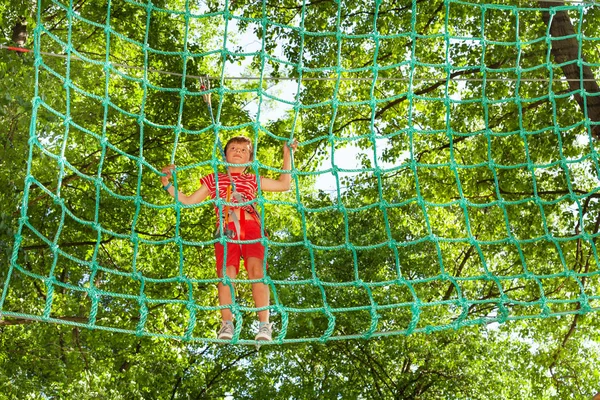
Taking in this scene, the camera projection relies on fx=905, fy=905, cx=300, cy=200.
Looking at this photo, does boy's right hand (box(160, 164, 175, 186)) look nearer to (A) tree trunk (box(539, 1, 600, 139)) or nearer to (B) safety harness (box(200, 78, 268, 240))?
(B) safety harness (box(200, 78, 268, 240))

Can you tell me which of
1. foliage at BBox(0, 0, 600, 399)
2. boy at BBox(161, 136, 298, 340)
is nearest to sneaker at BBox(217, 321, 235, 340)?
boy at BBox(161, 136, 298, 340)

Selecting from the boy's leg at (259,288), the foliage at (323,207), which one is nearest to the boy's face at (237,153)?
the boy's leg at (259,288)

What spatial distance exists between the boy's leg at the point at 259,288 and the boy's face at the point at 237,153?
469mm

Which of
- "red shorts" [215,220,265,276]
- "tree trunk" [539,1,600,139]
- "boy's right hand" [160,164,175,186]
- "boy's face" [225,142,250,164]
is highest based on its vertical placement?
"tree trunk" [539,1,600,139]

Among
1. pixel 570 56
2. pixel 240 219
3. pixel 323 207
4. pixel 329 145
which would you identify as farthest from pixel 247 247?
pixel 329 145

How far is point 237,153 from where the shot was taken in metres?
4.19

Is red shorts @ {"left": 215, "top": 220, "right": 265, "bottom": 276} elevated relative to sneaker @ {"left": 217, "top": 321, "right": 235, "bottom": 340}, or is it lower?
elevated

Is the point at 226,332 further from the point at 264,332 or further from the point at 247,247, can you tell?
the point at 247,247

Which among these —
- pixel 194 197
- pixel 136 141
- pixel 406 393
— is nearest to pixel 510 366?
pixel 406 393

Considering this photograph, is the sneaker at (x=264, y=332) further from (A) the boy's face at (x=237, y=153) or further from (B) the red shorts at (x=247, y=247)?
(A) the boy's face at (x=237, y=153)

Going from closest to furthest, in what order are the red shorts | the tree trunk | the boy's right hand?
the boy's right hand → the red shorts → the tree trunk

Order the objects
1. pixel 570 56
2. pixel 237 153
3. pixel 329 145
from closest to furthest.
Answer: pixel 237 153
pixel 570 56
pixel 329 145

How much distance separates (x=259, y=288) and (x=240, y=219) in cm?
33

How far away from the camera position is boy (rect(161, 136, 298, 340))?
3.97 m
